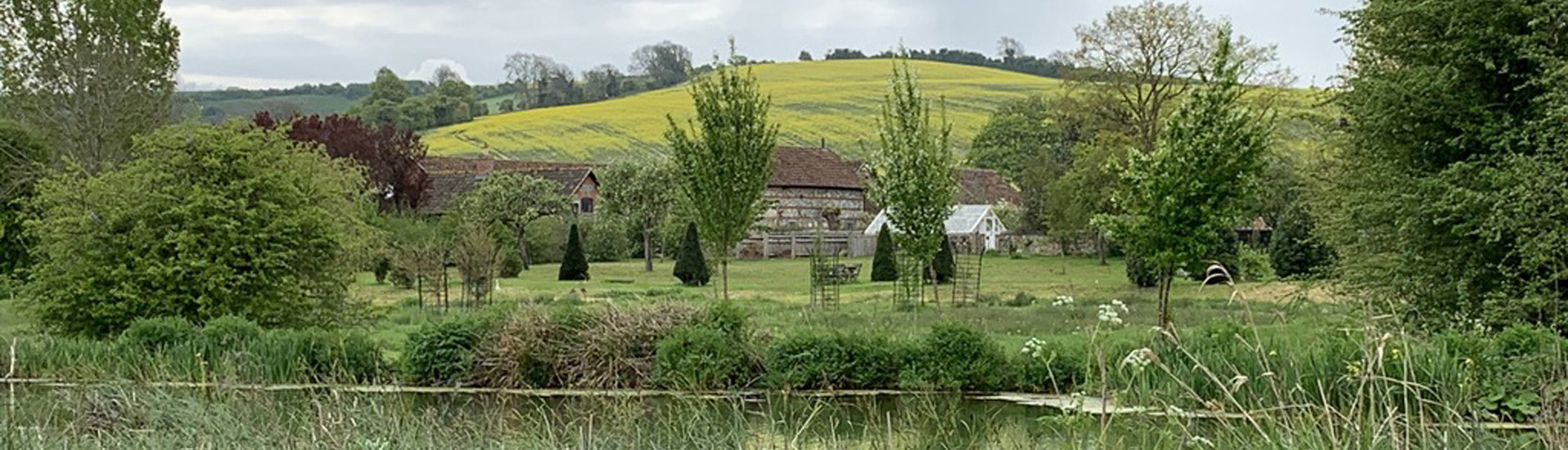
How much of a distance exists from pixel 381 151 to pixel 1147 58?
2587 centimetres

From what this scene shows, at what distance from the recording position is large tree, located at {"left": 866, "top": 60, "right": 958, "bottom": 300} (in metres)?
23.0

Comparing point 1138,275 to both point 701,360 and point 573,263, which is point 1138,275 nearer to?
point 573,263

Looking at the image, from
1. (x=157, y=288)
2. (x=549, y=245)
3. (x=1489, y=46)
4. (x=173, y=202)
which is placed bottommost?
(x=549, y=245)

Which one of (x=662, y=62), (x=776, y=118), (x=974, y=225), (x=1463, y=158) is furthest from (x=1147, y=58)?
(x=662, y=62)

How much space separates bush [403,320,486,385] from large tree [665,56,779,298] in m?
8.55

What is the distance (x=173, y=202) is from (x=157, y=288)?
97 centimetres

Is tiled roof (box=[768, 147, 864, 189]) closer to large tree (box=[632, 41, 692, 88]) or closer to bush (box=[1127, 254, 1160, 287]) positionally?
bush (box=[1127, 254, 1160, 287])

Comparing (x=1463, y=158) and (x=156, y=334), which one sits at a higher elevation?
(x=1463, y=158)

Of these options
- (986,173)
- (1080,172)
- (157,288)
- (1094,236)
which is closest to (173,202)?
(157,288)

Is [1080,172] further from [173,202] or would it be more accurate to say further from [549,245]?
[173,202]

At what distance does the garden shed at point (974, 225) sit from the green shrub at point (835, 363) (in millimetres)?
38953

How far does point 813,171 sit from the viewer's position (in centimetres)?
5281

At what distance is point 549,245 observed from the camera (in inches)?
1772

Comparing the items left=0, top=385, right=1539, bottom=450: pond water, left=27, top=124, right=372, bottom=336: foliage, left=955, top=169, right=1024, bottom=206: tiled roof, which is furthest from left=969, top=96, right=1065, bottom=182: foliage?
left=0, top=385, right=1539, bottom=450: pond water
